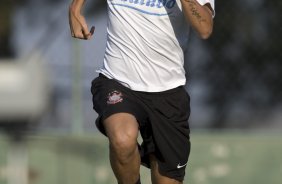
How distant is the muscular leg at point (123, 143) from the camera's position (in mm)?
5934

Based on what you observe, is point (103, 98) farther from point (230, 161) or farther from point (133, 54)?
point (230, 161)

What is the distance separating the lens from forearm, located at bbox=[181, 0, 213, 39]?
5.86 m

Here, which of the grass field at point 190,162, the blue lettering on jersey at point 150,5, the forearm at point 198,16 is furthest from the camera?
the grass field at point 190,162

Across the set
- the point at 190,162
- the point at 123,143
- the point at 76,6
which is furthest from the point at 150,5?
the point at 190,162

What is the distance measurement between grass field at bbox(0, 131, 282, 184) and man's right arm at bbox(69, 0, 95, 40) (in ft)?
9.75

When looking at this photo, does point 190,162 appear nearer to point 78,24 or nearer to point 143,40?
point 143,40

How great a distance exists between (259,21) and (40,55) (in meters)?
2.18

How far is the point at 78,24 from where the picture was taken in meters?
6.19

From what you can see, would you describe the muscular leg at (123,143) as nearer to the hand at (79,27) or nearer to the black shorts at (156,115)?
the black shorts at (156,115)

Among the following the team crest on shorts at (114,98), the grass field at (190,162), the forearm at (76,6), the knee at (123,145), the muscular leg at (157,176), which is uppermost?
the forearm at (76,6)

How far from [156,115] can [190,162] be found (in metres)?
2.88

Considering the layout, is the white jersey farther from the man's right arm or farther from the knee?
the knee

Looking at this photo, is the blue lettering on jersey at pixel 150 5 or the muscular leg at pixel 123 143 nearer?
the muscular leg at pixel 123 143

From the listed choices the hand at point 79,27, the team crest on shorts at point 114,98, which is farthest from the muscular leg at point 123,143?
the hand at point 79,27
